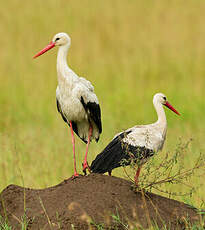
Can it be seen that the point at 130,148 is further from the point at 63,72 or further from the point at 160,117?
the point at 63,72

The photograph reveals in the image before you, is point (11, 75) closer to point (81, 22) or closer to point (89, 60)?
point (89, 60)

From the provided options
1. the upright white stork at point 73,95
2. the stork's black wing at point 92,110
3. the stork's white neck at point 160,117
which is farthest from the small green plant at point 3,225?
the stork's white neck at point 160,117

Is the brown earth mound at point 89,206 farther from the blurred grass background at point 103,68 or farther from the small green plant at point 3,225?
the blurred grass background at point 103,68

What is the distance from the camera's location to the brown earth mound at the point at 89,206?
605 centimetres

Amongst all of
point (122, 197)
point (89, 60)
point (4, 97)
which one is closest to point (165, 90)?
point (89, 60)

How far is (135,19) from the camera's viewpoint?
61.6 ft

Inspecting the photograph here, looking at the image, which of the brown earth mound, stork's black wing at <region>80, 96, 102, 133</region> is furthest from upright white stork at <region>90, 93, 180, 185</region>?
stork's black wing at <region>80, 96, 102, 133</region>

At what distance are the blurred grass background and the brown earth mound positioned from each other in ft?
10.8

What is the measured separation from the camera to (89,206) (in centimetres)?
615

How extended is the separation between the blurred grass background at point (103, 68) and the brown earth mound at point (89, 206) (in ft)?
10.8

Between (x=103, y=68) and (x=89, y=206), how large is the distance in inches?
415

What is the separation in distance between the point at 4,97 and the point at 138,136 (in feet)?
28.2

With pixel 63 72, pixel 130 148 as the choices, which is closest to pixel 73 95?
pixel 63 72

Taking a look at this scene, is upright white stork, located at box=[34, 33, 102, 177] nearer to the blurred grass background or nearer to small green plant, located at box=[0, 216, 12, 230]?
small green plant, located at box=[0, 216, 12, 230]
